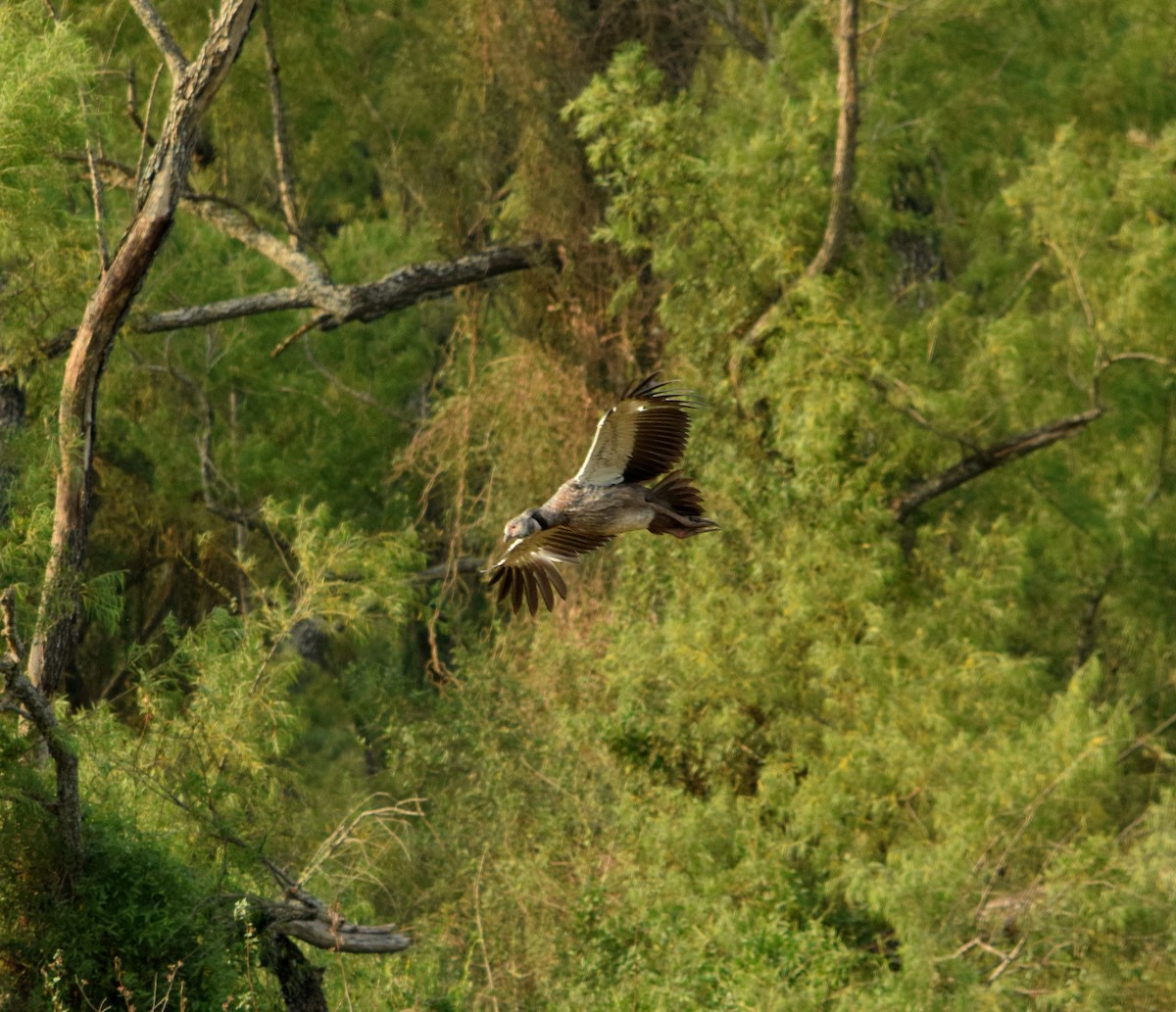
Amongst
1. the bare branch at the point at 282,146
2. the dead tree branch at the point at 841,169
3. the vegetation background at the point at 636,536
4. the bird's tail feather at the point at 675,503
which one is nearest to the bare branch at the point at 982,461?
the vegetation background at the point at 636,536

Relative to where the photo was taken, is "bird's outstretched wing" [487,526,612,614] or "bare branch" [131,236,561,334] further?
"bare branch" [131,236,561,334]

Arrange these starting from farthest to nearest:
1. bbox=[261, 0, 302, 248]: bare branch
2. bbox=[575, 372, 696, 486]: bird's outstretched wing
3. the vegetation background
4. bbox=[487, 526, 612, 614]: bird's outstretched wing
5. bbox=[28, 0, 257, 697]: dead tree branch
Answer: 1. bbox=[261, 0, 302, 248]: bare branch
2. the vegetation background
3. bbox=[28, 0, 257, 697]: dead tree branch
4. bbox=[487, 526, 612, 614]: bird's outstretched wing
5. bbox=[575, 372, 696, 486]: bird's outstretched wing

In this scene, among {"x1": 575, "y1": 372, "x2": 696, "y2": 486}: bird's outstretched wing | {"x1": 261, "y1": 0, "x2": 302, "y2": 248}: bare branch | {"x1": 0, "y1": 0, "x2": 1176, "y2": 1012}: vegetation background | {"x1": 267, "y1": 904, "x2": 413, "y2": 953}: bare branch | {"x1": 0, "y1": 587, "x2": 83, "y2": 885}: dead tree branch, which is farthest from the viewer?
{"x1": 261, "y1": 0, "x2": 302, "y2": 248}: bare branch

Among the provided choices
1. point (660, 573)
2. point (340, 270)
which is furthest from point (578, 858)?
point (340, 270)

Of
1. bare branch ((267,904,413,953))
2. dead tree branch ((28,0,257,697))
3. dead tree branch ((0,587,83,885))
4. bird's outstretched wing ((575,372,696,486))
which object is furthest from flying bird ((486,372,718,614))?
dead tree branch ((28,0,257,697))

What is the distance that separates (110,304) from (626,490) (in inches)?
175

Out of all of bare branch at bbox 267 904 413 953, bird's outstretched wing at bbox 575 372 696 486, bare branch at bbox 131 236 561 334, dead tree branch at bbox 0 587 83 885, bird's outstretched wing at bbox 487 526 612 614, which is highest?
bird's outstretched wing at bbox 575 372 696 486

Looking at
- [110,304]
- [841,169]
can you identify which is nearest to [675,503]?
[110,304]

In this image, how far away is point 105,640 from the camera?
16578 millimetres

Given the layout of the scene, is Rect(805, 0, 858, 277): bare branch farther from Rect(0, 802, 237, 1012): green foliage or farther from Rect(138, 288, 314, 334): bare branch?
Rect(0, 802, 237, 1012): green foliage

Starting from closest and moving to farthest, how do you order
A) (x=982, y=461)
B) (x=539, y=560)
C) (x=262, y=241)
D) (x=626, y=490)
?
(x=626, y=490) < (x=539, y=560) < (x=982, y=461) < (x=262, y=241)

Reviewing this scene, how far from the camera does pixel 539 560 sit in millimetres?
7113

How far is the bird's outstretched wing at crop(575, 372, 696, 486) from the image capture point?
261 inches

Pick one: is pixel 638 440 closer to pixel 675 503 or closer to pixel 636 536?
pixel 675 503
